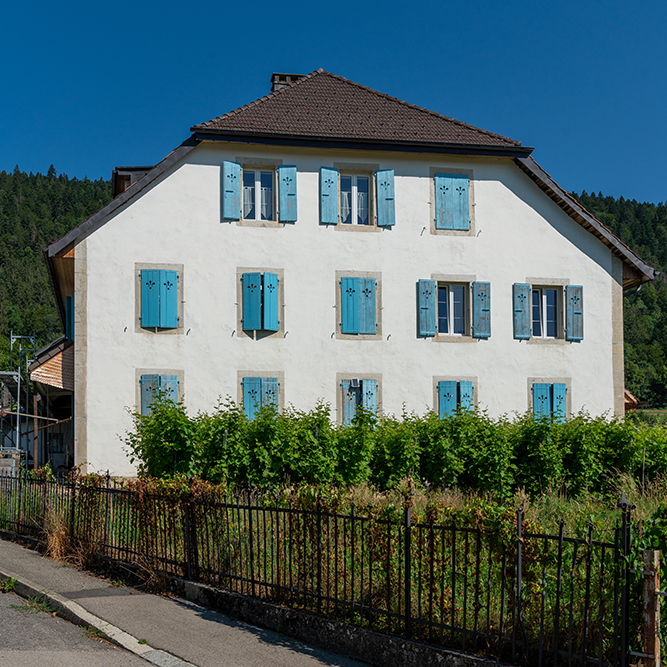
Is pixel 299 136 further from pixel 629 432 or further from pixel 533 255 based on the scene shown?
pixel 629 432

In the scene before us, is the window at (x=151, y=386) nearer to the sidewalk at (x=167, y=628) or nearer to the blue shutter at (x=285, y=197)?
the blue shutter at (x=285, y=197)

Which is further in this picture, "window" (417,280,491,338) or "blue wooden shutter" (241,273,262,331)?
"window" (417,280,491,338)

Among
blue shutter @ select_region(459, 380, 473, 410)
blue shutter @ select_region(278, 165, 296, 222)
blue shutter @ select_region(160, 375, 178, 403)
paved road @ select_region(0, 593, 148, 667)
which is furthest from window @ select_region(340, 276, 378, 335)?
paved road @ select_region(0, 593, 148, 667)

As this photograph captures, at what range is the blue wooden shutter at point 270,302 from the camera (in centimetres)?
1759

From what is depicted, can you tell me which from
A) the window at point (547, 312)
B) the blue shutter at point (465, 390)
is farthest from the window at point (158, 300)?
the window at point (547, 312)

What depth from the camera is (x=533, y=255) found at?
63.3 ft

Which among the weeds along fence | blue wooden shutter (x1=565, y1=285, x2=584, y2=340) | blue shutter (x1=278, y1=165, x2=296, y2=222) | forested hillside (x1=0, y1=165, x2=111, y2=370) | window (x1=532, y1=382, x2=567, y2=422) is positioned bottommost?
the weeds along fence

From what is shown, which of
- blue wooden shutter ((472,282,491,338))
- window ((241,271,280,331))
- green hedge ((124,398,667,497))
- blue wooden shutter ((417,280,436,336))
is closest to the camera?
green hedge ((124,398,667,497))

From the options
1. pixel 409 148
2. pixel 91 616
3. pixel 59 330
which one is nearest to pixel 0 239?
pixel 59 330

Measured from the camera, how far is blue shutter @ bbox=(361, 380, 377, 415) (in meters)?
18.0

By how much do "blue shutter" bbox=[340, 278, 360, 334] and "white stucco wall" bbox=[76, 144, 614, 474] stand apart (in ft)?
0.79

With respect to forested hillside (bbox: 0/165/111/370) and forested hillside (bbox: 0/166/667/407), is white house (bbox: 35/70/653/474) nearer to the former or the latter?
forested hillside (bbox: 0/166/667/407)

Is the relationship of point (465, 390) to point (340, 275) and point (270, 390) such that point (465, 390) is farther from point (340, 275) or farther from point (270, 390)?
point (270, 390)

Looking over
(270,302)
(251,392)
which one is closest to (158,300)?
(270,302)
